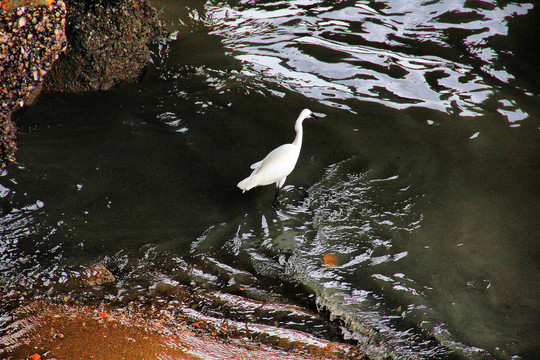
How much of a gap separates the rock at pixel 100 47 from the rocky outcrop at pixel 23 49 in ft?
6.36

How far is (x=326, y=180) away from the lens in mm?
5199

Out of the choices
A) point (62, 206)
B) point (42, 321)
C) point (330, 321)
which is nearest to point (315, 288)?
point (330, 321)

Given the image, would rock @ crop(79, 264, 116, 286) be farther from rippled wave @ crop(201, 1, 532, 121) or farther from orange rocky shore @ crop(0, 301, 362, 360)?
rippled wave @ crop(201, 1, 532, 121)

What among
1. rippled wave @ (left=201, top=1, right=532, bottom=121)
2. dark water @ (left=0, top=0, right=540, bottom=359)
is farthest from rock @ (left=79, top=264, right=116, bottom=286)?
rippled wave @ (left=201, top=1, right=532, bottom=121)

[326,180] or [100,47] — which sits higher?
[100,47]

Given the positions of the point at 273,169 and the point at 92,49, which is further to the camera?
the point at 92,49

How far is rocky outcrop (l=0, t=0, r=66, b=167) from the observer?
3.75 m

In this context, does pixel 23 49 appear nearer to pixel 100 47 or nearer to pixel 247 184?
pixel 247 184

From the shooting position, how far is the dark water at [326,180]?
391 cm

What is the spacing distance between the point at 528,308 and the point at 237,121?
3.71m

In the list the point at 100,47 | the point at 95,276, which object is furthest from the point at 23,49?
the point at 100,47

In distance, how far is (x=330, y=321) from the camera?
3.67m

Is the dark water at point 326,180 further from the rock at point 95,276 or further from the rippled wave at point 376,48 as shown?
the rock at point 95,276

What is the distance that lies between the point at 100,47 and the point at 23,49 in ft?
7.85
